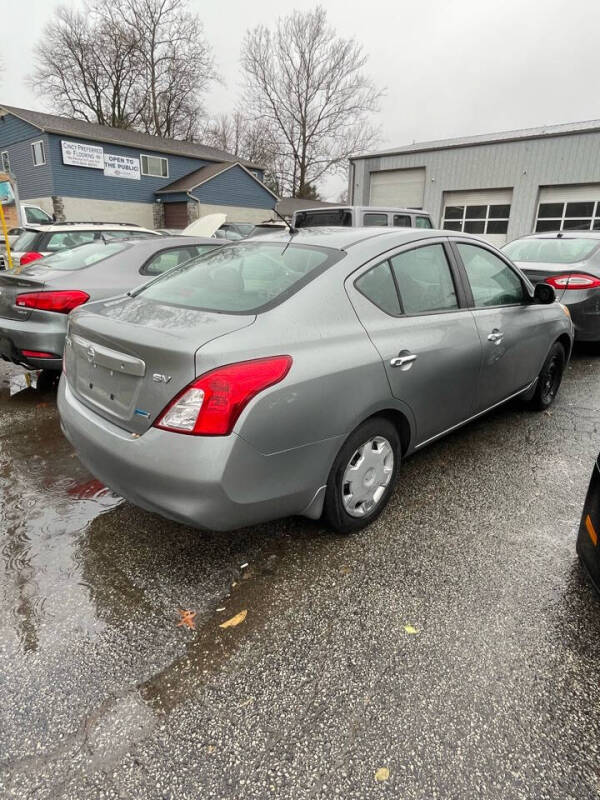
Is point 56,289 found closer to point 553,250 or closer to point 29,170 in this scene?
point 553,250

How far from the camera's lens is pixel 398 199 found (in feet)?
83.7

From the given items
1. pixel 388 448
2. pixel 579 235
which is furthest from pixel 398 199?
pixel 388 448

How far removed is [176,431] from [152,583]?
0.84 metres

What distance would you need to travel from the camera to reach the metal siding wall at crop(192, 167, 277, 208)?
2731cm

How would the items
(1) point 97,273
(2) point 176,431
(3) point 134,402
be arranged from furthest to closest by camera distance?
(1) point 97,273 → (3) point 134,402 → (2) point 176,431

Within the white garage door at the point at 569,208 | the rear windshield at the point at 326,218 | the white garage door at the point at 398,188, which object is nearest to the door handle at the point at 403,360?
the rear windshield at the point at 326,218

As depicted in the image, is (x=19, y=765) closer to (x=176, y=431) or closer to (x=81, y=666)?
(x=81, y=666)

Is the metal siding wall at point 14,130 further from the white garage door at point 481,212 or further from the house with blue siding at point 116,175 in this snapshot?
the white garage door at point 481,212

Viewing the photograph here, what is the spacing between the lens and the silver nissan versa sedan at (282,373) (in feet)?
6.53

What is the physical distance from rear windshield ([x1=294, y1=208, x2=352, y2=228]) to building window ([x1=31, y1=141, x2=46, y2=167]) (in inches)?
749

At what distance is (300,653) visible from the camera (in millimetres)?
1979

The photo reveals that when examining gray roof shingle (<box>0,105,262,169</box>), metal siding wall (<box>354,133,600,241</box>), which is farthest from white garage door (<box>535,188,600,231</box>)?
gray roof shingle (<box>0,105,262,169</box>)

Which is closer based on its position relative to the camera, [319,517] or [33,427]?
[319,517]

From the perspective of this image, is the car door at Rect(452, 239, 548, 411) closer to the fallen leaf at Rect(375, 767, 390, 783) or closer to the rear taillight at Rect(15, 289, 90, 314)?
the fallen leaf at Rect(375, 767, 390, 783)
